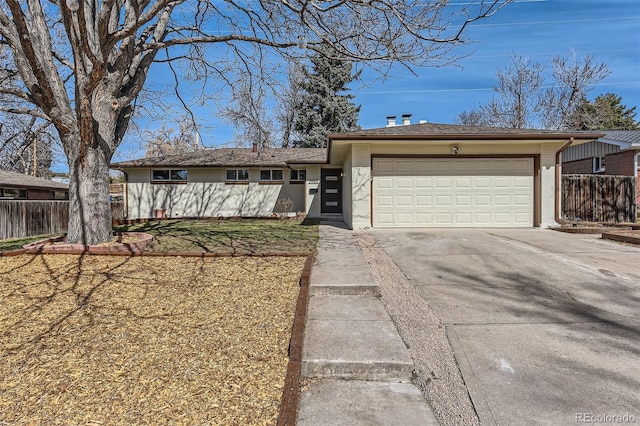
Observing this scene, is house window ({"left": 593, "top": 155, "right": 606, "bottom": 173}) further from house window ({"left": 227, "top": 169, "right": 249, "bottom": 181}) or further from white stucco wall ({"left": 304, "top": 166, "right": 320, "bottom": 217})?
house window ({"left": 227, "top": 169, "right": 249, "bottom": 181})

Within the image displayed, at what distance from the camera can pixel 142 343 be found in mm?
2863

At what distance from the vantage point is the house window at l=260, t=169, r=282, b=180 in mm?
16922

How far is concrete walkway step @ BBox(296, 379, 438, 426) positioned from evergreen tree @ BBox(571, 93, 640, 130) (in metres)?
29.5

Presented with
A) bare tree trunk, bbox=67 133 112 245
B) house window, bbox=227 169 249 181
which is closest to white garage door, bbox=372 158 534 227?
bare tree trunk, bbox=67 133 112 245

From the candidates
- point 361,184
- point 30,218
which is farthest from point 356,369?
point 30,218

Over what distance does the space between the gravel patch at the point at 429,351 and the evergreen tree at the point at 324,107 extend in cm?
2173

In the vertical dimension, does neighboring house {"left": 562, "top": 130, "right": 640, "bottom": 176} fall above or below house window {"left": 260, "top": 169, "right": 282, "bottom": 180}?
above

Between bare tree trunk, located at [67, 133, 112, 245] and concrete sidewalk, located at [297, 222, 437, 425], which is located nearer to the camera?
concrete sidewalk, located at [297, 222, 437, 425]

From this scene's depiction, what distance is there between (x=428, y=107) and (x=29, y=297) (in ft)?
64.0

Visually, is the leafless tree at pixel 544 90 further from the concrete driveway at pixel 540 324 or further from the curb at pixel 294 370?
the curb at pixel 294 370

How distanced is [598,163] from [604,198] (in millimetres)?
5094

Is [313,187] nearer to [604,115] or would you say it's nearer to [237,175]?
[237,175]

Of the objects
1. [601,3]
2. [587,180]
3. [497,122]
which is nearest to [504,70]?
[497,122]

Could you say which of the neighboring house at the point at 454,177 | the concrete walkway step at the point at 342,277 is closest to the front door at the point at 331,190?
the neighboring house at the point at 454,177
